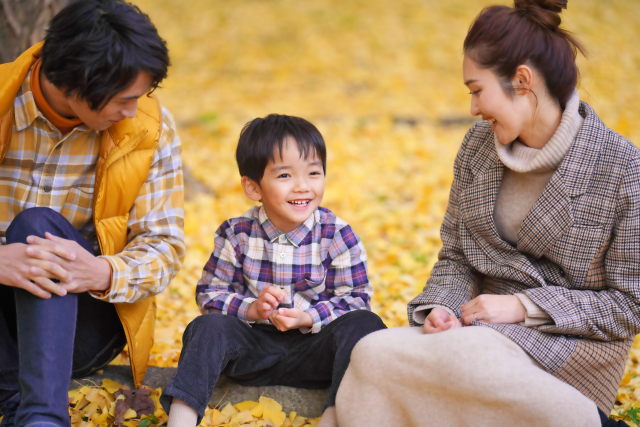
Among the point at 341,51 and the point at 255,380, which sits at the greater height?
the point at 341,51

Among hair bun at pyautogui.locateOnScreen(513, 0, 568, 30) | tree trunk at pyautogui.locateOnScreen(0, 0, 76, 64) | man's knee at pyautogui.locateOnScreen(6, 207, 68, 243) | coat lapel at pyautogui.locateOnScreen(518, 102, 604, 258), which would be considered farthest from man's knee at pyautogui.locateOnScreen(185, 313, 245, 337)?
tree trunk at pyautogui.locateOnScreen(0, 0, 76, 64)

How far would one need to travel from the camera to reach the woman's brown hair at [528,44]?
1.90 metres

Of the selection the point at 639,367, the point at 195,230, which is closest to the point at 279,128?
the point at 639,367

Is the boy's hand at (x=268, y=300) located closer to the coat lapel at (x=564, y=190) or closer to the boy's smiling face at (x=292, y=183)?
the boy's smiling face at (x=292, y=183)

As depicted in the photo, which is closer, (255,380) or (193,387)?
(193,387)

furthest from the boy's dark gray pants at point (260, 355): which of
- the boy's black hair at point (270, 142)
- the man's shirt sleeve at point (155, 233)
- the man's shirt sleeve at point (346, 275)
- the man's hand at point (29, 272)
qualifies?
the boy's black hair at point (270, 142)

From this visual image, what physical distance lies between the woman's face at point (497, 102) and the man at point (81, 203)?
106 cm

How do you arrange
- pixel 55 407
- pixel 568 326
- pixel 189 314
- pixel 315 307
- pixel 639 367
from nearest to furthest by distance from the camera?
pixel 55 407
pixel 568 326
pixel 315 307
pixel 639 367
pixel 189 314

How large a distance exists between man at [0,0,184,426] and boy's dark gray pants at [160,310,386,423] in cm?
30

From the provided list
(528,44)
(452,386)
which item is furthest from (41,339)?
(528,44)

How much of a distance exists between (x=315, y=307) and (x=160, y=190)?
29.0 inches

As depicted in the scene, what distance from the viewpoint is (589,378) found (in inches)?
76.3

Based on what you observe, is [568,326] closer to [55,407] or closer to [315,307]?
[315,307]

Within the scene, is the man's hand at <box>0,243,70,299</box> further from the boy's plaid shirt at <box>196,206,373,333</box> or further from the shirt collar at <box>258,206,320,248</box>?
the shirt collar at <box>258,206,320,248</box>
